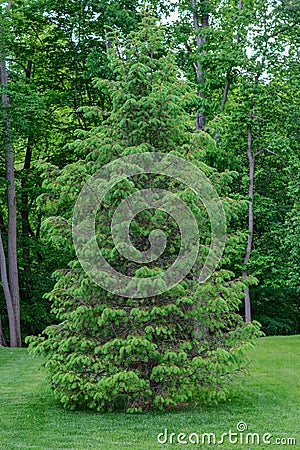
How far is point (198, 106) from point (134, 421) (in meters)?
9.31

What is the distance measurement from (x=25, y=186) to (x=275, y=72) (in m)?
9.21

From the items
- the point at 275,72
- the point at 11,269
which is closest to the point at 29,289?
the point at 11,269

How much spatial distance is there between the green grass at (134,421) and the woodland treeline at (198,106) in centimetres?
554

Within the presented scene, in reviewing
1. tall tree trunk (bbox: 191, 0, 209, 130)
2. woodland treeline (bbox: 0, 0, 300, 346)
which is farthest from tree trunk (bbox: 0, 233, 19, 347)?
tall tree trunk (bbox: 191, 0, 209, 130)

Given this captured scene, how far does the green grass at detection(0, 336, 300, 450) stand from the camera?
5895 mm

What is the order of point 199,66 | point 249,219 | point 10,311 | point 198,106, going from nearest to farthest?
point 198,106
point 199,66
point 10,311
point 249,219

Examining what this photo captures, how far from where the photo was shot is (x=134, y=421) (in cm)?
675

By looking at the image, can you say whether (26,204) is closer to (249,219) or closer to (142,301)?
(249,219)

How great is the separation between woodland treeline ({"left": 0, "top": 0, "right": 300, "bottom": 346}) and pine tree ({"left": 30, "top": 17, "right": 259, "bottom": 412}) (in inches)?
186

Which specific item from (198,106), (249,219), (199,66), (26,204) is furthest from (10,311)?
(199,66)

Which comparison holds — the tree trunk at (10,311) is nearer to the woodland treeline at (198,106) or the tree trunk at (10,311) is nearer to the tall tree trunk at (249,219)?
the woodland treeline at (198,106)

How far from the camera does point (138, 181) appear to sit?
756 centimetres

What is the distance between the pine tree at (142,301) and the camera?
7074 mm

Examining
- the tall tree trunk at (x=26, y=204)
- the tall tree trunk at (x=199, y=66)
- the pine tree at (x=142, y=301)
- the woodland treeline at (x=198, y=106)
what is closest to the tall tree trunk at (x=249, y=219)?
the woodland treeline at (x=198, y=106)
